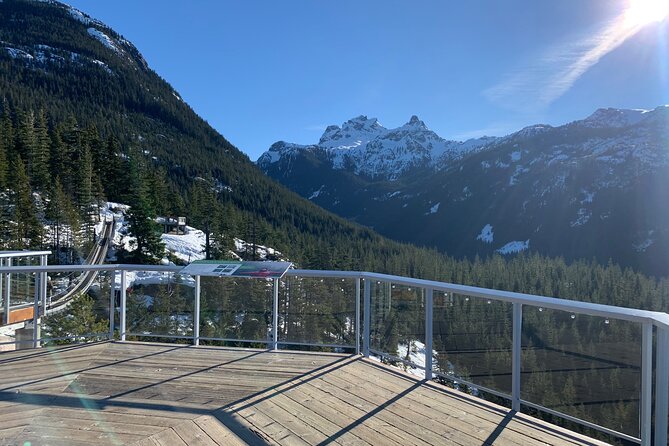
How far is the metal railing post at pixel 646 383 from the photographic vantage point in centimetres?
279

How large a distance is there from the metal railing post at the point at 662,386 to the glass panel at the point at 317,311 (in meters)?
3.27


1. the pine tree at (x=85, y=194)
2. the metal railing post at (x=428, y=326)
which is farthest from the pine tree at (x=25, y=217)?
the metal railing post at (x=428, y=326)

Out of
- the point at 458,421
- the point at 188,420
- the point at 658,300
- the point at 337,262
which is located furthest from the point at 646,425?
the point at 658,300

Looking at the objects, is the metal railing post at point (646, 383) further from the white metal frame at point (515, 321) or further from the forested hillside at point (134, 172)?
the forested hillside at point (134, 172)

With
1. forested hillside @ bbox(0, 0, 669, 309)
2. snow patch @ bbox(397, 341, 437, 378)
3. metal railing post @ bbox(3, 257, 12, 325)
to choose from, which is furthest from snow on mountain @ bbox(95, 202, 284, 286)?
snow patch @ bbox(397, 341, 437, 378)

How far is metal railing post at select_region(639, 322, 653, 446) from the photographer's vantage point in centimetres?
279

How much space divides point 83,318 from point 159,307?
1.19 meters

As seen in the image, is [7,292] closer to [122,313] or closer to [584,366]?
[122,313]

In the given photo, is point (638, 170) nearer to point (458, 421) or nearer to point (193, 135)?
point (193, 135)

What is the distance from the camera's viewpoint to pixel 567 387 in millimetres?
3383

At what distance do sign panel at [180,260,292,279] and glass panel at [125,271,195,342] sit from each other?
526 mm

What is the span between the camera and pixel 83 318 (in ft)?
20.8

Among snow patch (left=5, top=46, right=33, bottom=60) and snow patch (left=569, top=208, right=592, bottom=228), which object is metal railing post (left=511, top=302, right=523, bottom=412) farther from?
snow patch (left=569, top=208, right=592, bottom=228)

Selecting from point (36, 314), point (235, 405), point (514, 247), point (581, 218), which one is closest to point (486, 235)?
point (514, 247)
